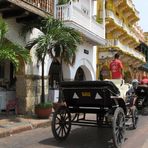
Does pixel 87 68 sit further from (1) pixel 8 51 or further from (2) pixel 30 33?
(1) pixel 8 51

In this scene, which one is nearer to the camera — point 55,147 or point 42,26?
point 55,147

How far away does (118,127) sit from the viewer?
885 cm

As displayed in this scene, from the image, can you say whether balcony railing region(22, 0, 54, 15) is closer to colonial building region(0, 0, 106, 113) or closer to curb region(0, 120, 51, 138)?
colonial building region(0, 0, 106, 113)

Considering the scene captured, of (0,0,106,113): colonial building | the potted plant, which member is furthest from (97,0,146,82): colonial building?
the potted plant

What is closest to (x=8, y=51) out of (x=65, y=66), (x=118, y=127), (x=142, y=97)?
(x=118, y=127)

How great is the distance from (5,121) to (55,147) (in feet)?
14.4

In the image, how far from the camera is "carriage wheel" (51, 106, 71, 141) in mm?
9422

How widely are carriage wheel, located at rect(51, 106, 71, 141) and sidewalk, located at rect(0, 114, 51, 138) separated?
6.06ft

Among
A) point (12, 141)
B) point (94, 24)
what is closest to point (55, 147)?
point (12, 141)

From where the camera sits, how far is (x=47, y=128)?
1260 cm

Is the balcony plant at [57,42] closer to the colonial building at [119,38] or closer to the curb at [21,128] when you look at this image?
the curb at [21,128]

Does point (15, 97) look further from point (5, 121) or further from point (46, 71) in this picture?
point (5, 121)

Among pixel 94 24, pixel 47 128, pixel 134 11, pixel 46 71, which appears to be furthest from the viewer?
pixel 134 11

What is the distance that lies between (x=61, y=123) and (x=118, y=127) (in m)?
1.60
